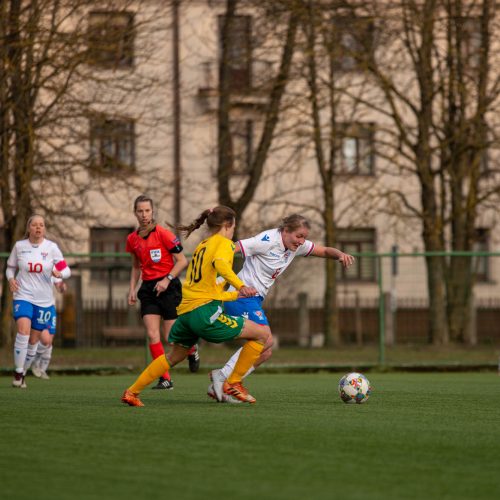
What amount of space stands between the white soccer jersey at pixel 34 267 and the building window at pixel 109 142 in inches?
301

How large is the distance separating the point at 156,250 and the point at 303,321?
Result: 10597 millimetres

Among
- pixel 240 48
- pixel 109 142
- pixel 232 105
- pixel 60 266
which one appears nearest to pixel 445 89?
pixel 240 48

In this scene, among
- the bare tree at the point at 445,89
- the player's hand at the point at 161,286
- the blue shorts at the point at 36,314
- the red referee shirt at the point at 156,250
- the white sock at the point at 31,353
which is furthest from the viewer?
the bare tree at the point at 445,89

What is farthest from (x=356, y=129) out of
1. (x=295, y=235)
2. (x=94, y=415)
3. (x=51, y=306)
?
(x=94, y=415)

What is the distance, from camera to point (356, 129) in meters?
26.3

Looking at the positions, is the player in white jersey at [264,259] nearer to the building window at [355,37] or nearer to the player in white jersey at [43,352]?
the player in white jersey at [43,352]

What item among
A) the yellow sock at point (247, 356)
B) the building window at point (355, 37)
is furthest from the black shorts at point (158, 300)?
the building window at point (355, 37)

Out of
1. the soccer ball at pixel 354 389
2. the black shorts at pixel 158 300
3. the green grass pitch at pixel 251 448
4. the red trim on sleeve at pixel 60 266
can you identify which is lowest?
the green grass pitch at pixel 251 448

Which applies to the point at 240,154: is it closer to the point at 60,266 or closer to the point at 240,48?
the point at 240,48

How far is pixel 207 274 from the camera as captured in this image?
1001 centimetres

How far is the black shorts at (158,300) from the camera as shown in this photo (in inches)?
531

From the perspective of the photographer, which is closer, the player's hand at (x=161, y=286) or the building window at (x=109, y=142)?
the player's hand at (x=161, y=286)

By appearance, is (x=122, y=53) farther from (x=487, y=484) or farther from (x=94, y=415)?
(x=487, y=484)

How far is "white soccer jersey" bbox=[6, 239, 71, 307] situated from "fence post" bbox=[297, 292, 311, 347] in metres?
8.56
